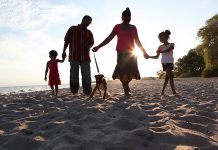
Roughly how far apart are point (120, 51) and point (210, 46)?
32.9 meters

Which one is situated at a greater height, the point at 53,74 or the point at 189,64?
the point at 189,64

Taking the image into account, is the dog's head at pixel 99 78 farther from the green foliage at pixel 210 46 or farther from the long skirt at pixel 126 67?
the green foliage at pixel 210 46

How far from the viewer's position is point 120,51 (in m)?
8.59

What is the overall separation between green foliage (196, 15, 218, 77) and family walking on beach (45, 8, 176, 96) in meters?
30.4

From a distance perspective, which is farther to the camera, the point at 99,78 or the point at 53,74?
the point at 53,74

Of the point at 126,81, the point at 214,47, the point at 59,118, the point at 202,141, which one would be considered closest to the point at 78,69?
the point at 126,81

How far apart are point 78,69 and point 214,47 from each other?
105 ft

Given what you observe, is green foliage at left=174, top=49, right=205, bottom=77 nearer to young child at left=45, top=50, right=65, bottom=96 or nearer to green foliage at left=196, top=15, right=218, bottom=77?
green foliage at left=196, top=15, right=218, bottom=77

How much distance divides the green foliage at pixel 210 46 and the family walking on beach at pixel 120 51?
30.4 metres

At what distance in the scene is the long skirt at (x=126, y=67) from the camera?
340 inches

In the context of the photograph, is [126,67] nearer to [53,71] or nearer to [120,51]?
[120,51]

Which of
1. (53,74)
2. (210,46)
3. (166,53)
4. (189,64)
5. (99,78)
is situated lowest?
(99,78)

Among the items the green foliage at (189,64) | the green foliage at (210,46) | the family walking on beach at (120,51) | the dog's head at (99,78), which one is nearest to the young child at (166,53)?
the family walking on beach at (120,51)

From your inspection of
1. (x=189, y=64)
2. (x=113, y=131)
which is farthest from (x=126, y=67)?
(x=189, y=64)
